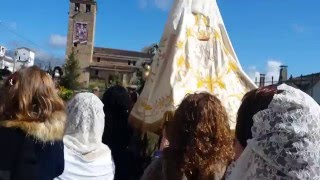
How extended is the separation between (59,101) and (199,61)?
1397 millimetres

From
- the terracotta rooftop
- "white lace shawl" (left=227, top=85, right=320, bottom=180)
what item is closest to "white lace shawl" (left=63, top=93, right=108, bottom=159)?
"white lace shawl" (left=227, top=85, right=320, bottom=180)

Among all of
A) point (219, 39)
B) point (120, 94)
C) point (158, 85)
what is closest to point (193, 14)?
point (219, 39)

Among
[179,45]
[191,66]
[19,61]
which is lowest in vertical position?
[191,66]

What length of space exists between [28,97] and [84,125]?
1.07 m

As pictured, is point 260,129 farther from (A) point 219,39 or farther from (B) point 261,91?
(A) point 219,39

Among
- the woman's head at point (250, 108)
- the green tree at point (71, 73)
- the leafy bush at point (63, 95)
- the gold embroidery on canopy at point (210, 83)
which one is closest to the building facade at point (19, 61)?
the leafy bush at point (63, 95)

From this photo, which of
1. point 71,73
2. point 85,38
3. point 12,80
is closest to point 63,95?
point 12,80

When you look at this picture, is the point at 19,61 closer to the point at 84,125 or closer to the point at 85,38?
the point at 84,125

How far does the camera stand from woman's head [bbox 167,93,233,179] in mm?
2668

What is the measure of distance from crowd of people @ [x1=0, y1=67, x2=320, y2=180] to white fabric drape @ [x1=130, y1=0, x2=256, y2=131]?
1.13 feet

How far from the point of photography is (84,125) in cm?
380

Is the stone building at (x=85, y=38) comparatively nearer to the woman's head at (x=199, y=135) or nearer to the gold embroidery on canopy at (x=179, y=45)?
the gold embroidery on canopy at (x=179, y=45)

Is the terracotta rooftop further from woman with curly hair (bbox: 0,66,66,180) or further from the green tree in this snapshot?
woman with curly hair (bbox: 0,66,66,180)

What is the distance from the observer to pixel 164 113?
365 cm
